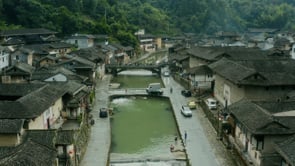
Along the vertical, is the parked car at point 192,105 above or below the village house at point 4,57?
below

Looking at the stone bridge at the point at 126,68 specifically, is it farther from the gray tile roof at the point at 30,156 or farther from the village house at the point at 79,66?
the gray tile roof at the point at 30,156

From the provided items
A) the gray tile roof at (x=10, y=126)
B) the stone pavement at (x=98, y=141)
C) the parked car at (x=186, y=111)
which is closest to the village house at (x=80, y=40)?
the stone pavement at (x=98, y=141)

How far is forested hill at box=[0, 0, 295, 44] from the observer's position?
77.4 metres

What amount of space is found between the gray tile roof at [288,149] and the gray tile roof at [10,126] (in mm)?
12784

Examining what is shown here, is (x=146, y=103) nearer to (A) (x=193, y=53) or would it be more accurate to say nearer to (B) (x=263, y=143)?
(A) (x=193, y=53)

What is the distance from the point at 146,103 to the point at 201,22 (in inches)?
3270

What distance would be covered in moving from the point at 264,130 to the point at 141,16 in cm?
9255

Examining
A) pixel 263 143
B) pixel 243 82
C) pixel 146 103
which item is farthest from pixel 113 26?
pixel 263 143

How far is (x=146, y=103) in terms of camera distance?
41.2 m

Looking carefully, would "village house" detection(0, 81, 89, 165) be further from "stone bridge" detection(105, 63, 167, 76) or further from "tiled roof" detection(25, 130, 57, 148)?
"stone bridge" detection(105, 63, 167, 76)

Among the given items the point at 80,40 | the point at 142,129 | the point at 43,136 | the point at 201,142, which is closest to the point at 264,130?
the point at 201,142

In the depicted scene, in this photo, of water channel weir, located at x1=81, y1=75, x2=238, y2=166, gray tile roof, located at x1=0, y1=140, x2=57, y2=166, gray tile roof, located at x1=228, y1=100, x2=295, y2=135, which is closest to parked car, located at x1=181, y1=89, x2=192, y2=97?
water channel weir, located at x1=81, y1=75, x2=238, y2=166

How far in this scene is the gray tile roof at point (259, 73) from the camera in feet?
97.5

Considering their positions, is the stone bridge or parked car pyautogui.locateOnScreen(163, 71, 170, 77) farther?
the stone bridge
